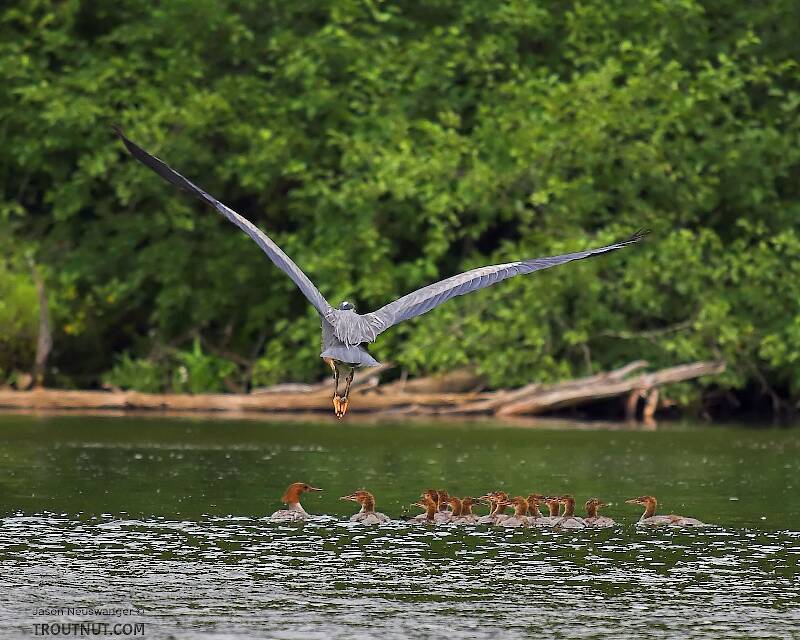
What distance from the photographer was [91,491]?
73.2 feet

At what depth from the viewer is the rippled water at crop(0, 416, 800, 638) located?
14586mm

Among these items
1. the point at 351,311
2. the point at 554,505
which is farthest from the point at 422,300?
the point at 554,505

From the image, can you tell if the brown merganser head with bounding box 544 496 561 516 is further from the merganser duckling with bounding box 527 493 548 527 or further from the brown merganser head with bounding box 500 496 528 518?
the brown merganser head with bounding box 500 496 528 518

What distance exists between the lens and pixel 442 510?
2041 cm

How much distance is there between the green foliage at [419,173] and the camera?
36.8 meters

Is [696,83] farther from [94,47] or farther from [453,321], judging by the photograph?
[94,47]

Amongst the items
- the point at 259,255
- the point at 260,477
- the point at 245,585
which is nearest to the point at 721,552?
the point at 245,585

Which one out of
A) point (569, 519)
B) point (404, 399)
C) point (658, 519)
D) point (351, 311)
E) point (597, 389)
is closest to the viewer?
point (351, 311)

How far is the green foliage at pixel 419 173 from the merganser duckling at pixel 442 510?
15.3 metres

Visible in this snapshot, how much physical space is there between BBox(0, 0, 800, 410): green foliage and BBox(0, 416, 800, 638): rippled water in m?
7.47

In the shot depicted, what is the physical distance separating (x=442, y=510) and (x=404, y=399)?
50.7 ft

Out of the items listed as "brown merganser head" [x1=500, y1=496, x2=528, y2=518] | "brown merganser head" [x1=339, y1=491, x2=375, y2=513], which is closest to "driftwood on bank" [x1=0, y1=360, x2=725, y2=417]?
"brown merganser head" [x1=500, y1=496, x2=528, y2=518]

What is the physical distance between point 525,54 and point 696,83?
182 inches

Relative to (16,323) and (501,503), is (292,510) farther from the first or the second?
(16,323)
